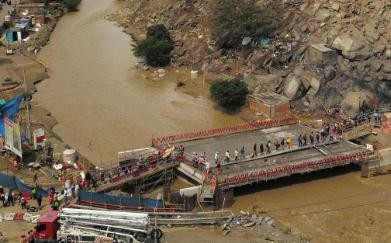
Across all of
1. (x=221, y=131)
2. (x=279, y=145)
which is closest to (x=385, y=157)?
(x=279, y=145)

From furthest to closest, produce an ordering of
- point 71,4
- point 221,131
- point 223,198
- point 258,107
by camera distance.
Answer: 1. point 71,4
2. point 258,107
3. point 221,131
4. point 223,198

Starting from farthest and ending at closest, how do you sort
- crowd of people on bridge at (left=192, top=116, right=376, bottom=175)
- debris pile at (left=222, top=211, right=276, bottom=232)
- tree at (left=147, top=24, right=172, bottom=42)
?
tree at (left=147, top=24, right=172, bottom=42) < crowd of people on bridge at (left=192, top=116, right=376, bottom=175) < debris pile at (left=222, top=211, right=276, bottom=232)

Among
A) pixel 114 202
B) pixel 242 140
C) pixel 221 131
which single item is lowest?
pixel 242 140

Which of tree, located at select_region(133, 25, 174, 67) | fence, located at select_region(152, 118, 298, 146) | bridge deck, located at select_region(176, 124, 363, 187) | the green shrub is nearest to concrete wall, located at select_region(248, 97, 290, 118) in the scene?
fence, located at select_region(152, 118, 298, 146)

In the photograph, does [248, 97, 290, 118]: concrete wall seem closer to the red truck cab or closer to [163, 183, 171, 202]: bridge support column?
[163, 183, 171, 202]: bridge support column

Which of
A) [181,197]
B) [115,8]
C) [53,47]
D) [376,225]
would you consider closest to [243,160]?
[181,197]

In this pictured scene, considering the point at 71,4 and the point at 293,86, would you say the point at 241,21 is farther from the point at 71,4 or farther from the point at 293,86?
the point at 71,4

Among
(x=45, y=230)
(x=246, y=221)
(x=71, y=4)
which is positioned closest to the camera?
(x=45, y=230)
